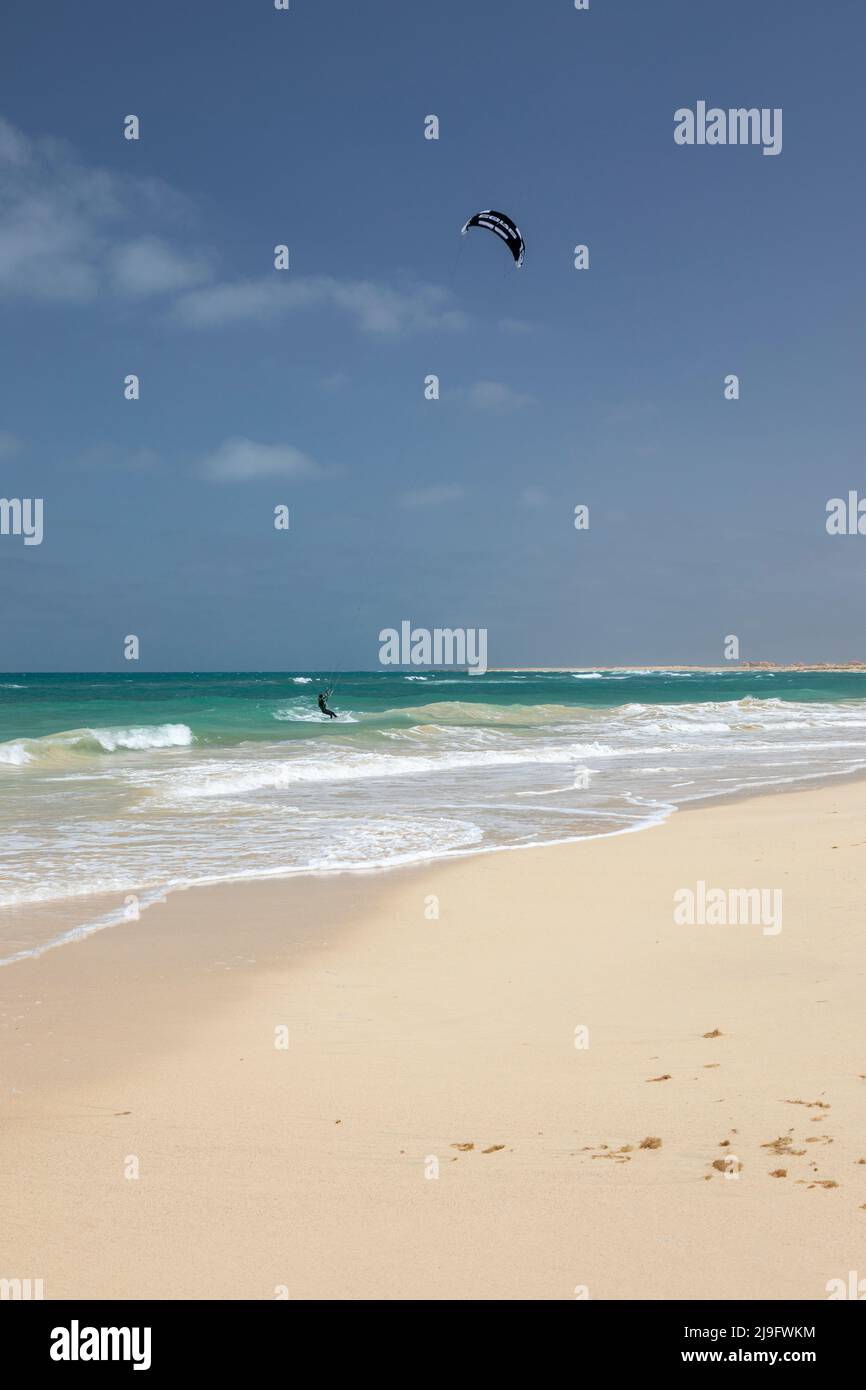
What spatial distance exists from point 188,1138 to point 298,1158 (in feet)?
1.70

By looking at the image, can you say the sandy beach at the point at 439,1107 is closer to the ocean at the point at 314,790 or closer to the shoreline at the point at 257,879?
the shoreline at the point at 257,879

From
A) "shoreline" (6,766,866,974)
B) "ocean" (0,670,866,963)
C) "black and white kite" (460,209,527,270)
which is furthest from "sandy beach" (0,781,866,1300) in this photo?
"black and white kite" (460,209,527,270)

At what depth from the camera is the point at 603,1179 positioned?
3.39 m

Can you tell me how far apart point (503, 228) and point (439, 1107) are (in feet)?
62.4

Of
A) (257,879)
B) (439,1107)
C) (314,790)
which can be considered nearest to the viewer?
(439,1107)

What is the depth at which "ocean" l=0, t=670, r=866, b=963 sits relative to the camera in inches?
380

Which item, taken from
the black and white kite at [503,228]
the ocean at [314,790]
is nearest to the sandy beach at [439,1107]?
the ocean at [314,790]

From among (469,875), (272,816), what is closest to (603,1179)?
(469,875)

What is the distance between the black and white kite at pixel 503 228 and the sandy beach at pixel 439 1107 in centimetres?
1547

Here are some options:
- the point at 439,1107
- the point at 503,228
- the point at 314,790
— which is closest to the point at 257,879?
the point at 439,1107

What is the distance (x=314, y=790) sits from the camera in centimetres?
1714

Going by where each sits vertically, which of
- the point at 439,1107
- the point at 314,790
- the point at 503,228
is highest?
the point at 503,228

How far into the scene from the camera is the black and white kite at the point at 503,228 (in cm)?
1888

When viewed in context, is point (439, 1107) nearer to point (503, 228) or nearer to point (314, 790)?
point (314, 790)
